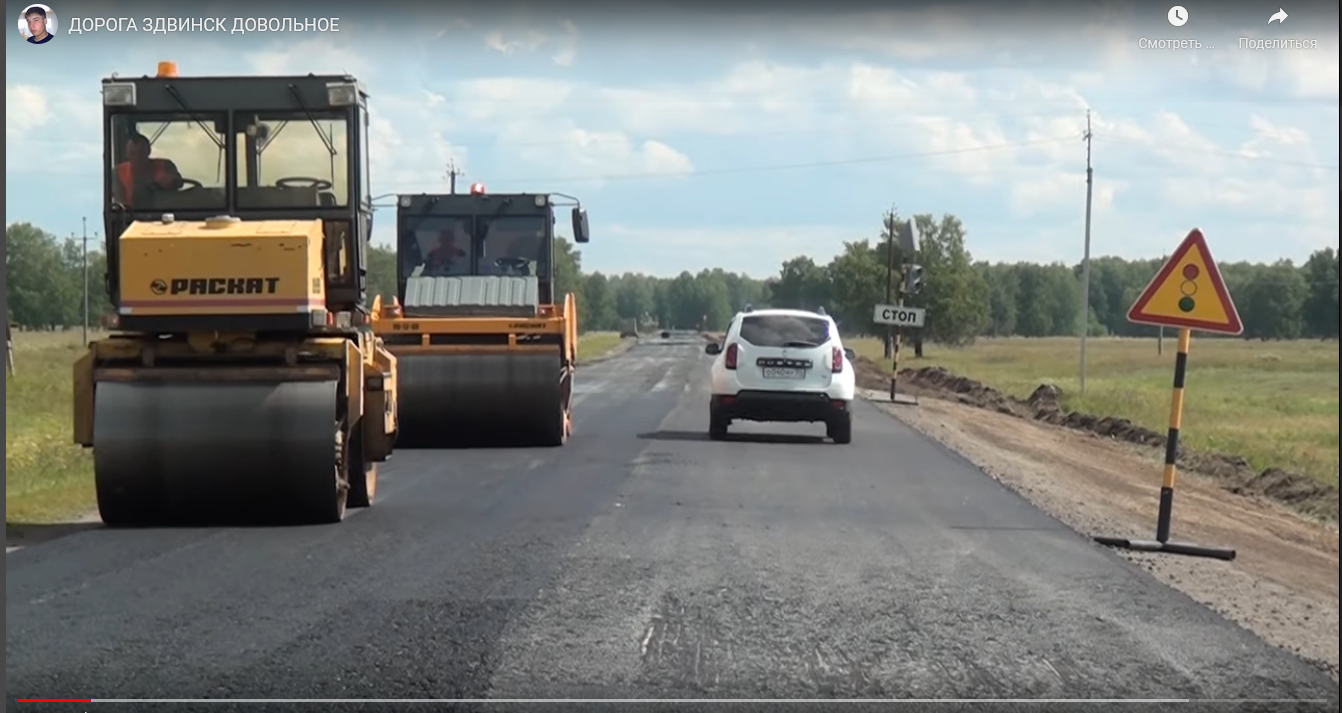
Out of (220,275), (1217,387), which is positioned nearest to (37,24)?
(220,275)

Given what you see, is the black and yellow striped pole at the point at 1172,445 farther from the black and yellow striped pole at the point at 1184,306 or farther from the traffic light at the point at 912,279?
the traffic light at the point at 912,279

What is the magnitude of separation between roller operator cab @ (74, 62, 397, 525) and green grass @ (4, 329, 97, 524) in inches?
43.4

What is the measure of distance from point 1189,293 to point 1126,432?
16825mm

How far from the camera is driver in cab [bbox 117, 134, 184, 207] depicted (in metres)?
11.1

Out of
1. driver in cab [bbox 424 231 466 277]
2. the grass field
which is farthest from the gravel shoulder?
the grass field

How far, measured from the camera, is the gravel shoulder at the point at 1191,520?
28.9 feet

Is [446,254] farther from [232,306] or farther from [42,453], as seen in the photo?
[232,306]

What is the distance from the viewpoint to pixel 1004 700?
601cm

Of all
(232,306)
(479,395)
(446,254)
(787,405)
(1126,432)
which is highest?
(446,254)

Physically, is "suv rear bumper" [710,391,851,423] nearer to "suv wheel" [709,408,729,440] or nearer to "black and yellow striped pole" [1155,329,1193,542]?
"suv wheel" [709,408,729,440]

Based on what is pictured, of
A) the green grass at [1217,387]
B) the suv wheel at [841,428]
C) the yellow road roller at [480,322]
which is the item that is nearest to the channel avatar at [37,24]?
the yellow road roller at [480,322]

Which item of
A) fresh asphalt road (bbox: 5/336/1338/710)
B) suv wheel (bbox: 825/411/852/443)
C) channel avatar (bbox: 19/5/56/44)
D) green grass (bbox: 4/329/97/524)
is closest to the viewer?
fresh asphalt road (bbox: 5/336/1338/710)

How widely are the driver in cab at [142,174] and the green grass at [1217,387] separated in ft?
48.2

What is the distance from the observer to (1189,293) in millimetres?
11109
